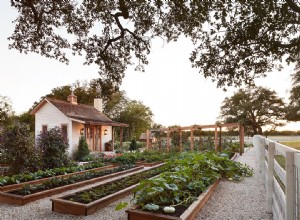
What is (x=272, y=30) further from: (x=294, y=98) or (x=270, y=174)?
(x=294, y=98)

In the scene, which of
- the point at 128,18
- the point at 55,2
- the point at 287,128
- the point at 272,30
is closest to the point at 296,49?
the point at 272,30

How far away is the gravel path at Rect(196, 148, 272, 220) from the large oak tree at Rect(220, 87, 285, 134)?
1347 inches

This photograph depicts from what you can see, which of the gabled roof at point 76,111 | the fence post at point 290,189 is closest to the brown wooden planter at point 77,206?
the fence post at point 290,189

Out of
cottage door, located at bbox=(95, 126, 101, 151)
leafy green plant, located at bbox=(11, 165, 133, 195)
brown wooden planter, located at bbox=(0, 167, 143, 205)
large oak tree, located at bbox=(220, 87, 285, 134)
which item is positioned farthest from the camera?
large oak tree, located at bbox=(220, 87, 285, 134)

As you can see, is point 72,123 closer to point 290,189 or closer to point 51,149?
point 51,149

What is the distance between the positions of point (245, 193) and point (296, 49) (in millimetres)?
3992

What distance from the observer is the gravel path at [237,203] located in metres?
5.09

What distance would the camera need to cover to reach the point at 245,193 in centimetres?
691

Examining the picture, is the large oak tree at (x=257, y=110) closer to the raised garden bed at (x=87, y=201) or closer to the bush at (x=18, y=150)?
the bush at (x=18, y=150)

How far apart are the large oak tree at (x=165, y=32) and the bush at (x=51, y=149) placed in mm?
4120

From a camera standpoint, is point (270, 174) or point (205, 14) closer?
point (270, 174)

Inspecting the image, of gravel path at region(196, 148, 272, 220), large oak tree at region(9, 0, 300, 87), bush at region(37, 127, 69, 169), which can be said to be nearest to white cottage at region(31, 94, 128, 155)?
bush at region(37, 127, 69, 169)

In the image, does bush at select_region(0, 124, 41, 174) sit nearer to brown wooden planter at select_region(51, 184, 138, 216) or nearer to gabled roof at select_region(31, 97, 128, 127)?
brown wooden planter at select_region(51, 184, 138, 216)

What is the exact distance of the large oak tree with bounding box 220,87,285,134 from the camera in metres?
40.7
